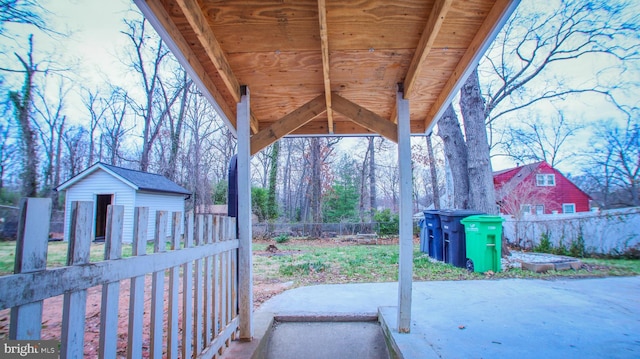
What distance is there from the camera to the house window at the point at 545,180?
19.1m

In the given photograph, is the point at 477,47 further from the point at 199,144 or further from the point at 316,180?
the point at 199,144

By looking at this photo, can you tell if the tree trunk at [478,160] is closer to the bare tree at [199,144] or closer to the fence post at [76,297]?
the fence post at [76,297]

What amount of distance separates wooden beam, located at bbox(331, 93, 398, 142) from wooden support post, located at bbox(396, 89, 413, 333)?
16cm

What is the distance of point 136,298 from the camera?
1.28 m

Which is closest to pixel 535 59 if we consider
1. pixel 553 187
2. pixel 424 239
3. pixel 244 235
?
pixel 424 239

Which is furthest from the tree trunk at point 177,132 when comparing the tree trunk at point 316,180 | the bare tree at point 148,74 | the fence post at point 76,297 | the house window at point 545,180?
the house window at point 545,180

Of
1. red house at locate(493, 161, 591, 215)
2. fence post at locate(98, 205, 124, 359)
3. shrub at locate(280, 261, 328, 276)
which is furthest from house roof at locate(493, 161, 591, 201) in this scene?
fence post at locate(98, 205, 124, 359)

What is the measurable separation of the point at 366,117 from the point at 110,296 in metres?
2.37

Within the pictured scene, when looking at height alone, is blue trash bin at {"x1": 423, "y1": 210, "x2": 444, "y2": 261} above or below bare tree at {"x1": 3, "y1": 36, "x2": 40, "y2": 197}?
below

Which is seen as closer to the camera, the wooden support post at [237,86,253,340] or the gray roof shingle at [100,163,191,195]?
the wooden support post at [237,86,253,340]

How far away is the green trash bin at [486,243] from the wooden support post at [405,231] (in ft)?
11.3

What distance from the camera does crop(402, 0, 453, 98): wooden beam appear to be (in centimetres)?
178

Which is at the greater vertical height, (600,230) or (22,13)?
(22,13)
